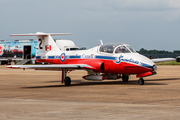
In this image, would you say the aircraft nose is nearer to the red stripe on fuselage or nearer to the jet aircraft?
the jet aircraft

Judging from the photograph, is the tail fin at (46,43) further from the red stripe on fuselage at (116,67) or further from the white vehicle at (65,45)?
the white vehicle at (65,45)

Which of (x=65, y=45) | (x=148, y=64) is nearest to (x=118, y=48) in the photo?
(x=148, y=64)

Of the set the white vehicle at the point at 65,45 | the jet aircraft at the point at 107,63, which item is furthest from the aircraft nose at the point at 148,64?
the white vehicle at the point at 65,45

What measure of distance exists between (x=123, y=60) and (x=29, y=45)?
3678 centimetres

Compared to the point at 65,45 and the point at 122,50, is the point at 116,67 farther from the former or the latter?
the point at 65,45

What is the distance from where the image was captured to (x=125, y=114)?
354 inches

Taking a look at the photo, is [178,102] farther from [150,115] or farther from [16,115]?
[16,115]

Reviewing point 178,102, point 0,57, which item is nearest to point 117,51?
point 178,102

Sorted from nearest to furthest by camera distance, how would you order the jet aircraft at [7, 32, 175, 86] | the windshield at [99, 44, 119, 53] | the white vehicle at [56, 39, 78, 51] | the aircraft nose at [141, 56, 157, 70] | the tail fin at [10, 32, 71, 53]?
the aircraft nose at [141, 56, 157, 70] → the jet aircraft at [7, 32, 175, 86] → the windshield at [99, 44, 119, 53] → the tail fin at [10, 32, 71, 53] → the white vehicle at [56, 39, 78, 51]

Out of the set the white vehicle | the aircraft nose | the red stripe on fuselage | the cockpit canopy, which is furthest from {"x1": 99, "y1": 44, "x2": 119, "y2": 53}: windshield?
the white vehicle

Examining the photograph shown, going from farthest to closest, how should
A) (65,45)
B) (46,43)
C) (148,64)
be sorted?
(65,45)
(46,43)
(148,64)

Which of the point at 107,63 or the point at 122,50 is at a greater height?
the point at 122,50

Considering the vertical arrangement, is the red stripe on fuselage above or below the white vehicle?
below

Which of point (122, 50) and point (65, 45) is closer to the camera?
point (122, 50)
